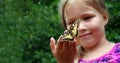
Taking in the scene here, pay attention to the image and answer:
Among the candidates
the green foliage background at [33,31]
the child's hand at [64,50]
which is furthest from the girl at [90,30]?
the green foliage background at [33,31]

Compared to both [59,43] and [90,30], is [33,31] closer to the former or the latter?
[90,30]

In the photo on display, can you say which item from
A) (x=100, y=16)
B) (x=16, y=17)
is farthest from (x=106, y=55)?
(x=16, y=17)

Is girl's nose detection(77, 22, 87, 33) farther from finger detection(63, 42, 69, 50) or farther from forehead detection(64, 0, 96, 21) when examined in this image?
finger detection(63, 42, 69, 50)

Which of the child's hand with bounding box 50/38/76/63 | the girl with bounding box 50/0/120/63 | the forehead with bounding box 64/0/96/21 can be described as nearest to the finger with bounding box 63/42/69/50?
the child's hand with bounding box 50/38/76/63

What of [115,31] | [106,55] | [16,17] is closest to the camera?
[106,55]

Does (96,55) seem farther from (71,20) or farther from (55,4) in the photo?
(55,4)

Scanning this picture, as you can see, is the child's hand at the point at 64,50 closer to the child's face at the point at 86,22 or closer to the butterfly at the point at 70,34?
the butterfly at the point at 70,34

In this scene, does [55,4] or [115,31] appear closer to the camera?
[115,31]
